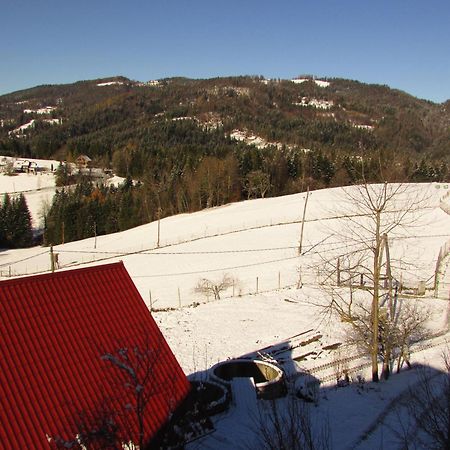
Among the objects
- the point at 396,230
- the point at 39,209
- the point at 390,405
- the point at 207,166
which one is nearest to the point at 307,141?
the point at 207,166

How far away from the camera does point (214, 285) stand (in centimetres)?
3369

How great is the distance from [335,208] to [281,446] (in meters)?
53.3

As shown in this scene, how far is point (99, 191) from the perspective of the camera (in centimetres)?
9069

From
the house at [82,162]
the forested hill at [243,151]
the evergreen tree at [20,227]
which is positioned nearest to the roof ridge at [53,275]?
the forested hill at [243,151]

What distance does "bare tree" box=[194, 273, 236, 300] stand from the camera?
106 feet

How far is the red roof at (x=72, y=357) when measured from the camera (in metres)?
7.43

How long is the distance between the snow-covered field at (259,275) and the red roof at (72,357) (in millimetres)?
2139

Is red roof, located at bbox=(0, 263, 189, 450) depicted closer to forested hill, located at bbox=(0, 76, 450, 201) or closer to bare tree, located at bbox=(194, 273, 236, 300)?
forested hill, located at bbox=(0, 76, 450, 201)

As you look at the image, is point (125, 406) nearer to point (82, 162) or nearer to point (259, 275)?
point (259, 275)

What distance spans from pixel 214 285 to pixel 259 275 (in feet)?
14.3

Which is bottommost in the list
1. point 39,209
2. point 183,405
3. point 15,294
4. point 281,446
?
point 39,209

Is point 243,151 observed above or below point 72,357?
above

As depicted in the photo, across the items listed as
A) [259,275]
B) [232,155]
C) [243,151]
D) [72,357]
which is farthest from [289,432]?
[243,151]

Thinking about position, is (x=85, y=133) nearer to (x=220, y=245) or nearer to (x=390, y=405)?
(x=220, y=245)
